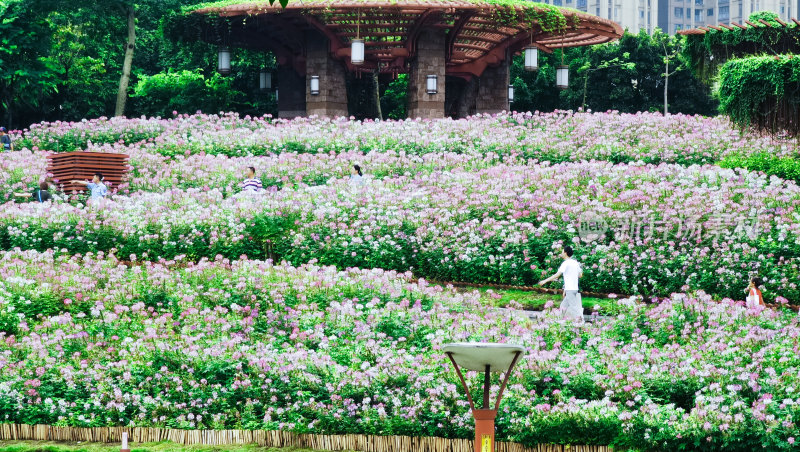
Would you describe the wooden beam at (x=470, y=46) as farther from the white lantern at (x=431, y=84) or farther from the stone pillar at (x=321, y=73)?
the stone pillar at (x=321, y=73)

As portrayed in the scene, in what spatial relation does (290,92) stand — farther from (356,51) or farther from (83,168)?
(83,168)

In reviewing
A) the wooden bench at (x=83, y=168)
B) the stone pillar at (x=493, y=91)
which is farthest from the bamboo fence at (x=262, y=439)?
the stone pillar at (x=493, y=91)

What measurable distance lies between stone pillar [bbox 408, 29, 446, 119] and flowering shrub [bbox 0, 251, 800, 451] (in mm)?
16314

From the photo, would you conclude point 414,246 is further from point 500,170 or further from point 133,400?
point 133,400

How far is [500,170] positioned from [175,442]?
425 inches

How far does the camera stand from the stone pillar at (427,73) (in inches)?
1172

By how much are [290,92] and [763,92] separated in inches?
699

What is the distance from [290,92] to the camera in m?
33.7

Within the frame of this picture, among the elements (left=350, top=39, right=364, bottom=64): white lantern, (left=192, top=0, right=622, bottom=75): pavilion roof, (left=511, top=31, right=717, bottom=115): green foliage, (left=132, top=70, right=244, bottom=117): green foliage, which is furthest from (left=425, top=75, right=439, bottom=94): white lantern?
(left=511, top=31, right=717, bottom=115): green foliage

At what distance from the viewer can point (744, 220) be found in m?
16.0

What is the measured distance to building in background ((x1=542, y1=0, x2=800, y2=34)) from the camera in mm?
128750

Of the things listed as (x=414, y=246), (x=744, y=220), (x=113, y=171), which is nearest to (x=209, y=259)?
(x=414, y=246)

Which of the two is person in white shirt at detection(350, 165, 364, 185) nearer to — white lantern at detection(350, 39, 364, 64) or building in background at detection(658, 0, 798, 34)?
white lantern at detection(350, 39, 364, 64)

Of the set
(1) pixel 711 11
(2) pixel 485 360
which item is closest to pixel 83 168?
(2) pixel 485 360
